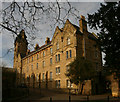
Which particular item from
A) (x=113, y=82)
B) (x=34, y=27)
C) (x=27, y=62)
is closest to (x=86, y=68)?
(x=113, y=82)

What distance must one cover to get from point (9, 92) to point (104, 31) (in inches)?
675

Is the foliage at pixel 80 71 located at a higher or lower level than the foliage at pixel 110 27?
lower

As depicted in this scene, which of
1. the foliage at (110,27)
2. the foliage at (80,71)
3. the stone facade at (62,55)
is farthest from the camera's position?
the stone facade at (62,55)

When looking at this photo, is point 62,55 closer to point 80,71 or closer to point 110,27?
point 80,71

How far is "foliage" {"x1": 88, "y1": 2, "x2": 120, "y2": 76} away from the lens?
18.6 meters

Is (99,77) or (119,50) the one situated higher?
(119,50)

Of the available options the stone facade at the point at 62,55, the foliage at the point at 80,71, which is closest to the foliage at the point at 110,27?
the foliage at the point at 80,71

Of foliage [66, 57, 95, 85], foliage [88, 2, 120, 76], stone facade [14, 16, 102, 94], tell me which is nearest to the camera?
foliage [88, 2, 120, 76]

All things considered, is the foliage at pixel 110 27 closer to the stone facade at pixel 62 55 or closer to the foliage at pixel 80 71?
the foliage at pixel 80 71

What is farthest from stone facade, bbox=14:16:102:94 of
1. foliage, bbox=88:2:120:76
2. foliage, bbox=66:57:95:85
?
foliage, bbox=88:2:120:76

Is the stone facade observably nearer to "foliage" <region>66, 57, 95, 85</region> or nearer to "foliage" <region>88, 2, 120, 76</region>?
"foliage" <region>66, 57, 95, 85</region>

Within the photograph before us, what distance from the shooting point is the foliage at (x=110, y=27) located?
18.6 metres

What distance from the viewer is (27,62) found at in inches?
2074

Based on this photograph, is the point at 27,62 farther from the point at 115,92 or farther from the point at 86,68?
the point at 115,92
